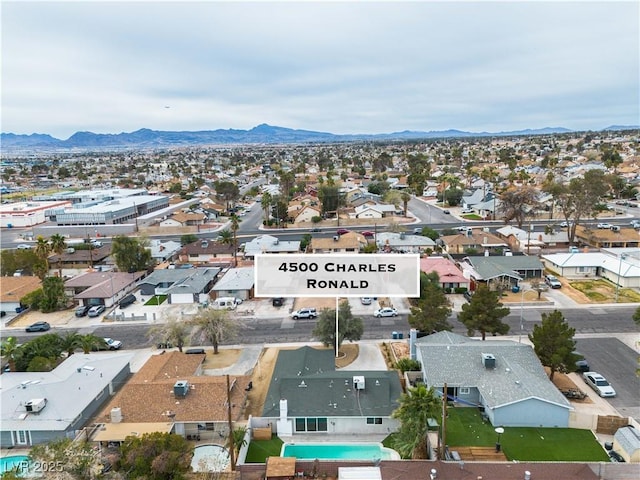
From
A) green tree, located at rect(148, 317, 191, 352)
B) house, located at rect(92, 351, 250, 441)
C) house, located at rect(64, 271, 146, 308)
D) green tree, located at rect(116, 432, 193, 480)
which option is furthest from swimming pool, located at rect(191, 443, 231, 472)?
house, located at rect(64, 271, 146, 308)

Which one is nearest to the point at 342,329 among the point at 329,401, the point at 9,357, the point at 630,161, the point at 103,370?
the point at 329,401

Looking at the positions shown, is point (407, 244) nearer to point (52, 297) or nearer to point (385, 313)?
point (385, 313)

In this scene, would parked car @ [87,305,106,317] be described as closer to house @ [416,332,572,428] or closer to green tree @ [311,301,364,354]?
green tree @ [311,301,364,354]

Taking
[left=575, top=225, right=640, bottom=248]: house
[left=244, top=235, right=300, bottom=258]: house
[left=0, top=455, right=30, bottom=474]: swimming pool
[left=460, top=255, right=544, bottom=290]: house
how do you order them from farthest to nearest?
1. [left=575, top=225, right=640, bottom=248]: house
2. [left=244, top=235, right=300, bottom=258]: house
3. [left=460, top=255, right=544, bottom=290]: house
4. [left=0, top=455, right=30, bottom=474]: swimming pool

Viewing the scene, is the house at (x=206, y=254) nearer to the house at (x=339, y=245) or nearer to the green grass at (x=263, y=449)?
the house at (x=339, y=245)

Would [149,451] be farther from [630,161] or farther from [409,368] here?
[630,161]

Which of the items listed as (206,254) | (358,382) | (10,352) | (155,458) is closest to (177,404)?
(155,458)

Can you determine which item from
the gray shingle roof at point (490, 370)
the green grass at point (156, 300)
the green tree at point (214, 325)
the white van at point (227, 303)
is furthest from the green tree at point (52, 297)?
the gray shingle roof at point (490, 370)
